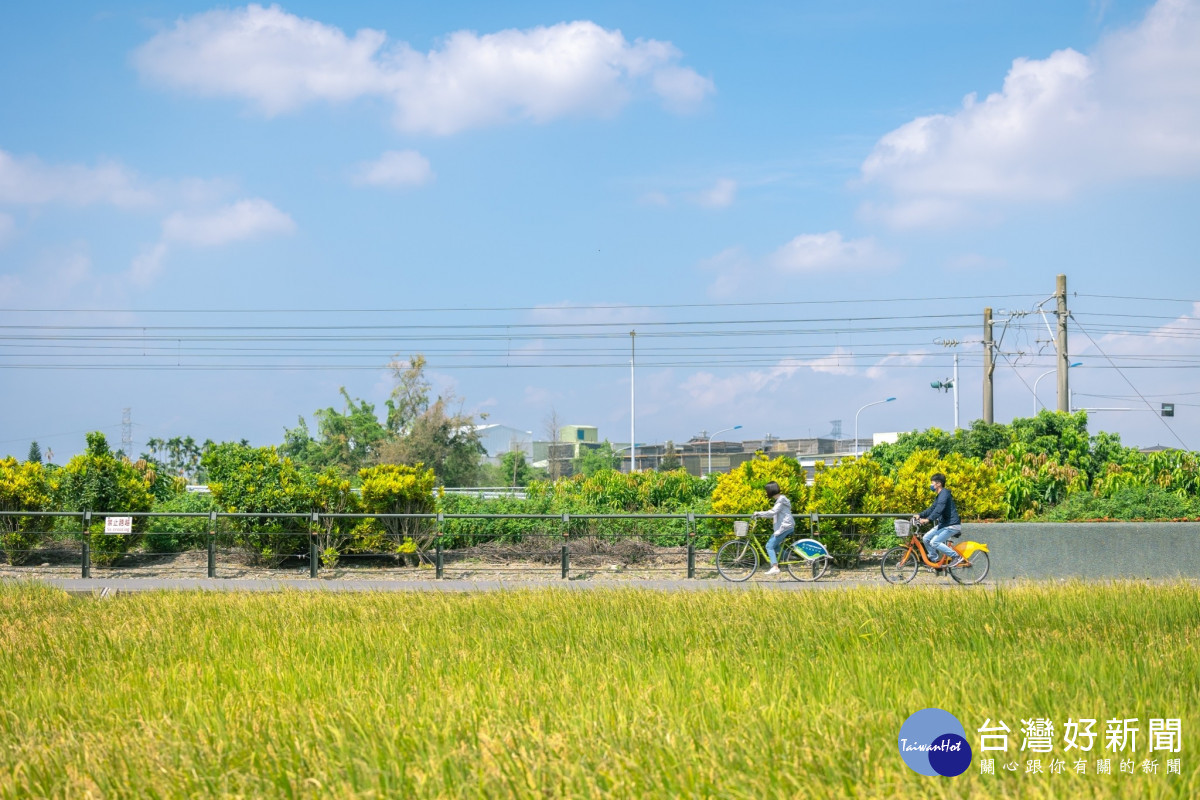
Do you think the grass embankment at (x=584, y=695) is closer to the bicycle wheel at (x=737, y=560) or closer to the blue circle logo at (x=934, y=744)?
the blue circle logo at (x=934, y=744)

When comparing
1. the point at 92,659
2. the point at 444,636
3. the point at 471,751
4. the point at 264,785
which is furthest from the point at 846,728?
the point at 92,659

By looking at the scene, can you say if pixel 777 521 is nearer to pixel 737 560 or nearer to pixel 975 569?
pixel 737 560

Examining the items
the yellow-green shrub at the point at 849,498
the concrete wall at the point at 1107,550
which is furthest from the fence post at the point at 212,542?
the concrete wall at the point at 1107,550

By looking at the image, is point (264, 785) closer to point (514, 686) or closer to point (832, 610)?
point (514, 686)

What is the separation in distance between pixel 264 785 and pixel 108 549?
1643 centimetres

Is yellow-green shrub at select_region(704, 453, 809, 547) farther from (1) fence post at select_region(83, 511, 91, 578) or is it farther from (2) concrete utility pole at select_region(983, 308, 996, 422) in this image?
(2) concrete utility pole at select_region(983, 308, 996, 422)

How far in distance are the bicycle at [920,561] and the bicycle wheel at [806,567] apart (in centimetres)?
102

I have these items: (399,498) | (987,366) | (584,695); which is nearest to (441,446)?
(987,366)

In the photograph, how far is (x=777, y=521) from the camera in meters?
16.6

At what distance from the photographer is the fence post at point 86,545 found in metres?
17.0

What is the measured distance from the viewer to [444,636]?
7.67 metres

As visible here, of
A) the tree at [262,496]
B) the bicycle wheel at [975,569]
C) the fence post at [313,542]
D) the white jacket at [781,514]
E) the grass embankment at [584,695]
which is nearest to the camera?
the grass embankment at [584,695]

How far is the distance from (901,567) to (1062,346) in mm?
17012

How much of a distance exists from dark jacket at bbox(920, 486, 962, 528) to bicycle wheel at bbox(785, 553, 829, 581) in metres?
1.84
